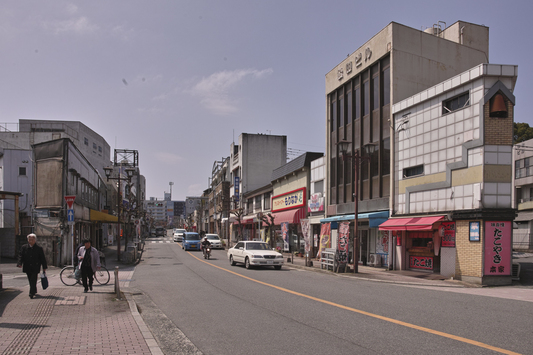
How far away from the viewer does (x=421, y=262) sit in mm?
20922

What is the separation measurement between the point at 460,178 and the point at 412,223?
9.87ft

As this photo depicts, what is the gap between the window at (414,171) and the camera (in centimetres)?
2077

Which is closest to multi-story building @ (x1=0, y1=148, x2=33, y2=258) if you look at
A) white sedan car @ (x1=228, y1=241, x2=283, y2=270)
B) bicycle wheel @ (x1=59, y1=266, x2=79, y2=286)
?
bicycle wheel @ (x1=59, y1=266, x2=79, y2=286)

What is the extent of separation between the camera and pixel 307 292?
521 inches

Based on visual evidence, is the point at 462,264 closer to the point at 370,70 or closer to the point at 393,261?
the point at 393,261

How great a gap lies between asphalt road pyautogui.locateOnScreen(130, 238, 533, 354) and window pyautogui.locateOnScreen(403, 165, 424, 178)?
26.1ft

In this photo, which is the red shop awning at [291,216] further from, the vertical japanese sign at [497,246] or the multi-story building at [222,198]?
the multi-story building at [222,198]

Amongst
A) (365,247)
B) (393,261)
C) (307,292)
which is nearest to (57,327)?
(307,292)

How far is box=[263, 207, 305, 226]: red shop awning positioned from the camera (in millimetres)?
35688

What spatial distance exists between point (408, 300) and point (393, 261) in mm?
11071

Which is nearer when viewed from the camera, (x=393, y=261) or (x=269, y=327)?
(x=269, y=327)

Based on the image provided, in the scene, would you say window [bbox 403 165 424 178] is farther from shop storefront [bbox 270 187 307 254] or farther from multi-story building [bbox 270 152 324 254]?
shop storefront [bbox 270 187 307 254]

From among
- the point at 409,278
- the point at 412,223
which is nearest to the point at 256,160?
the point at 412,223

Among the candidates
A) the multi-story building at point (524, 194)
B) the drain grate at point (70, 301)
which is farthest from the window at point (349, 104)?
the multi-story building at point (524, 194)
